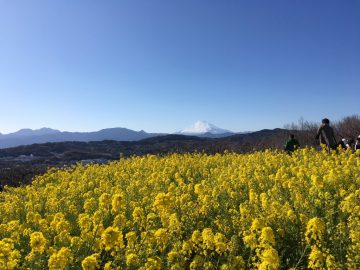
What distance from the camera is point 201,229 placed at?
6578 mm

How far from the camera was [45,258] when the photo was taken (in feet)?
16.9

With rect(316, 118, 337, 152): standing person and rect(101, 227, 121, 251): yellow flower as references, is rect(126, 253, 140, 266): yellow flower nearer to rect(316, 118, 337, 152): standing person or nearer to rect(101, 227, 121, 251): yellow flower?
rect(101, 227, 121, 251): yellow flower

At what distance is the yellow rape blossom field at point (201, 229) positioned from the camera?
14.8ft

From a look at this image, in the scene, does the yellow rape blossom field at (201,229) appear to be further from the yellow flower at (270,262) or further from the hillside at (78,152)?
the hillside at (78,152)

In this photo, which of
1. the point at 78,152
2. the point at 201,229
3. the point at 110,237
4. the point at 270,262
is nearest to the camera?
the point at 270,262

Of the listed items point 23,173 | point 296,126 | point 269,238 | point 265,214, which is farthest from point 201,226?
point 296,126

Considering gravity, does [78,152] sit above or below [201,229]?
above

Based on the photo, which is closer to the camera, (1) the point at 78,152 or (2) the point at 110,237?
(2) the point at 110,237

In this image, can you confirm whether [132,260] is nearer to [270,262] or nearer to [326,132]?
[270,262]

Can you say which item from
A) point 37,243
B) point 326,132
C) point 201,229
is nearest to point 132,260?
point 37,243

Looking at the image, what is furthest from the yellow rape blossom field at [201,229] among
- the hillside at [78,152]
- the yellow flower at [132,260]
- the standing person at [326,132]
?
the hillside at [78,152]

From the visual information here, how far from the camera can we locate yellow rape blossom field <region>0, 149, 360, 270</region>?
178 inches

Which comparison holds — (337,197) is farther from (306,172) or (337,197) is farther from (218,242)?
(218,242)

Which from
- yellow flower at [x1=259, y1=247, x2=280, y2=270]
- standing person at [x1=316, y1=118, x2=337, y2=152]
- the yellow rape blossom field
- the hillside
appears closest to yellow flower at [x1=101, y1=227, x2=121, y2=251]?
the yellow rape blossom field
